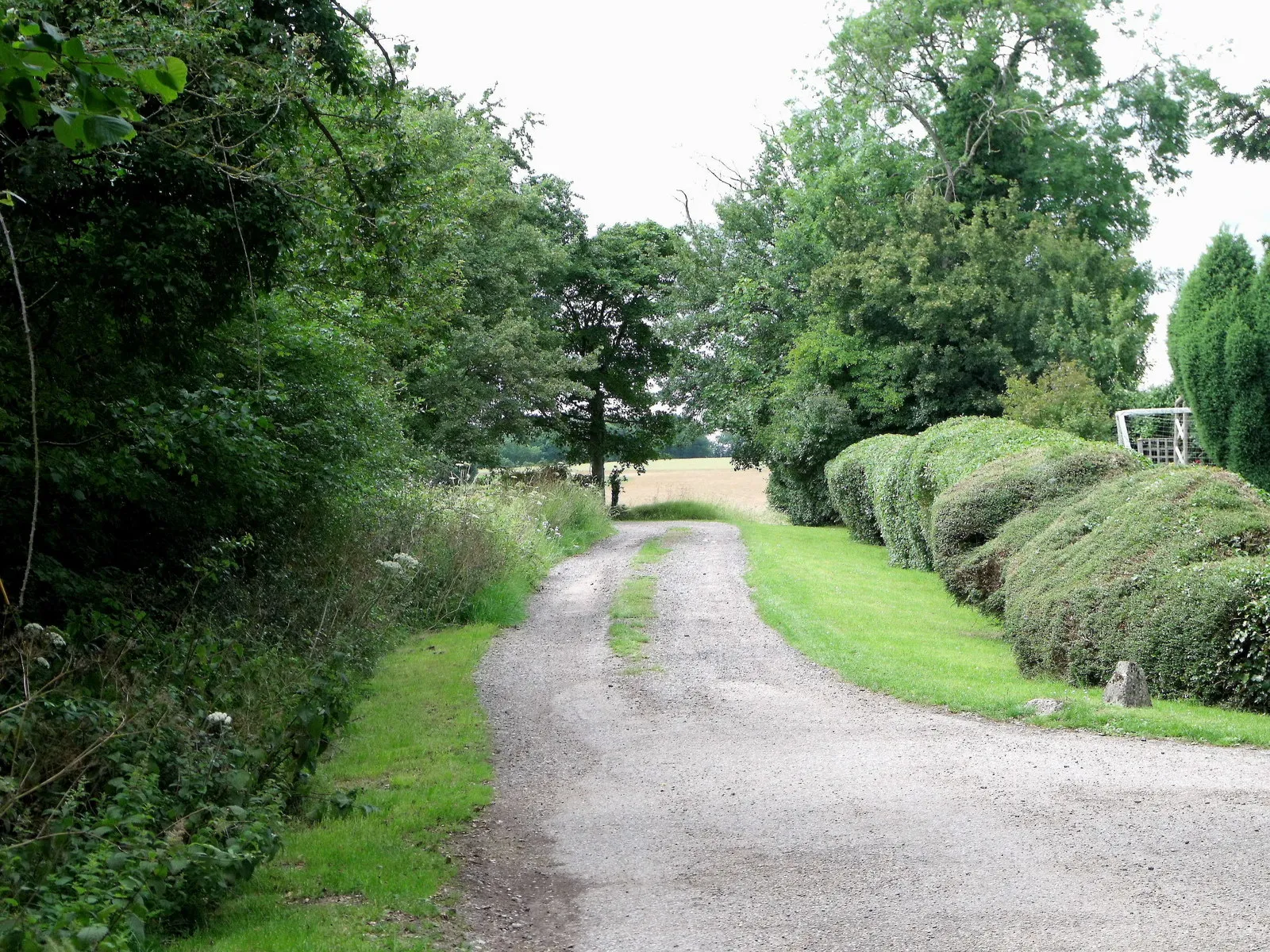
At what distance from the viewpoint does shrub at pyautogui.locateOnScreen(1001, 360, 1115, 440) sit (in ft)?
77.2

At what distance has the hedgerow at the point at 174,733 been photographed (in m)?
4.28

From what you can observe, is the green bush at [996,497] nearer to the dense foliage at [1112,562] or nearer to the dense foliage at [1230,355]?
the dense foliage at [1112,562]

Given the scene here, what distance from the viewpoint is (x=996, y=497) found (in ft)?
46.5

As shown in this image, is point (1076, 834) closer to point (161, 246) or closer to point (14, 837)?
point (14, 837)

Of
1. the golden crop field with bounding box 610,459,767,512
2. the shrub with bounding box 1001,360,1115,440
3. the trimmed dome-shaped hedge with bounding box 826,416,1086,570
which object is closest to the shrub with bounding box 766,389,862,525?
the golden crop field with bounding box 610,459,767,512

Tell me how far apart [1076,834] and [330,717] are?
194 inches

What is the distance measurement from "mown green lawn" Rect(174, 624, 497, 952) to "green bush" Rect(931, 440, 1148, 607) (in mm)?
6770

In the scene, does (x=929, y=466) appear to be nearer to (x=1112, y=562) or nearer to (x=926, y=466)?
(x=926, y=466)

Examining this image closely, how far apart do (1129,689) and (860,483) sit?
17.5m

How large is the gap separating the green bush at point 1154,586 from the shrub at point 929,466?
119 inches

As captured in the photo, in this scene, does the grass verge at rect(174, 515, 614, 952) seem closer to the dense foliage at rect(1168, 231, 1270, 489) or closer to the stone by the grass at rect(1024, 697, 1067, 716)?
the stone by the grass at rect(1024, 697, 1067, 716)

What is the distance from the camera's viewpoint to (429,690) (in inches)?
411

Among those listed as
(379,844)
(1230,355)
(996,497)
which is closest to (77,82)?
(379,844)

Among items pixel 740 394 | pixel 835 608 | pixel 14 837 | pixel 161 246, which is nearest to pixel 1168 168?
pixel 740 394
